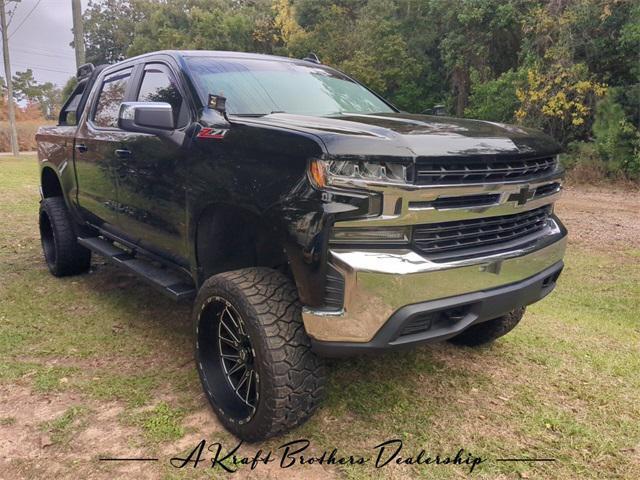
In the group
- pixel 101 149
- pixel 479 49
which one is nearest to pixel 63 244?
pixel 101 149

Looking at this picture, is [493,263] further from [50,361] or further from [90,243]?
[90,243]

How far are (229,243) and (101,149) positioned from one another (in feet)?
5.55

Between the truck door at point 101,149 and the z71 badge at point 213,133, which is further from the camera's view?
the truck door at point 101,149

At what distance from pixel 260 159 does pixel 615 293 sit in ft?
13.6

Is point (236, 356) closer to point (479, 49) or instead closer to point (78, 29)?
point (78, 29)

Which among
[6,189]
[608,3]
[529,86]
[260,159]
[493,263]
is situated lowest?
[6,189]

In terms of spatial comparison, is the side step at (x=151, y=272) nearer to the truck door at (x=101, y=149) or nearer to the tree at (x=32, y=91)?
the truck door at (x=101, y=149)

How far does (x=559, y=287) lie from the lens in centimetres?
534

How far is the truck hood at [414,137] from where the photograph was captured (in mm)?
2242

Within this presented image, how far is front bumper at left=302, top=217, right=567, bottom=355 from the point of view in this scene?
2.19m

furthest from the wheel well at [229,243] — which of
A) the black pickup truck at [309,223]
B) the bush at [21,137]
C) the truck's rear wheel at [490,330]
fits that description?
the bush at [21,137]

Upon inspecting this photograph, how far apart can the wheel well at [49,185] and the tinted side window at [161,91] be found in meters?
2.20

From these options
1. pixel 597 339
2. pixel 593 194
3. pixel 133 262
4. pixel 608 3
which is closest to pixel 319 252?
pixel 133 262

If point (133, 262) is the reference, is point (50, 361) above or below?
below
